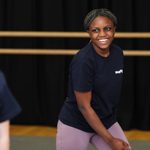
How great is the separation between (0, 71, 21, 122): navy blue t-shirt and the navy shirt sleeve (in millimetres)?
656

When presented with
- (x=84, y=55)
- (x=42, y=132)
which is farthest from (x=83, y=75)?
(x=42, y=132)

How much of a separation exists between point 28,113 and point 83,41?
1050 millimetres

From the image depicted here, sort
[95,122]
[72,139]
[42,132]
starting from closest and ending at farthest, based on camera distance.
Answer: [95,122]
[72,139]
[42,132]

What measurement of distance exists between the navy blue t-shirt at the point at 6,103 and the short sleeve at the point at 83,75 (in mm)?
656

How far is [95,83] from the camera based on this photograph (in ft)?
7.90

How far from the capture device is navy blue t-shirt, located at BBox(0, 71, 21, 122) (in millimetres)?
1699

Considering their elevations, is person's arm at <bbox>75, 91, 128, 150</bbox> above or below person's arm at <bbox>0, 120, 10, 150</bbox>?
below

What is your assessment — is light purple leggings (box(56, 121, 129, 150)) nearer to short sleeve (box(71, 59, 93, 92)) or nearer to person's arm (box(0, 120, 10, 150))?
short sleeve (box(71, 59, 93, 92))

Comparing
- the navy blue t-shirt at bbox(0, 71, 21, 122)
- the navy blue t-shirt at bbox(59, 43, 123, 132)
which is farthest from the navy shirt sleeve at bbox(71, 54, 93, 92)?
the navy blue t-shirt at bbox(0, 71, 21, 122)

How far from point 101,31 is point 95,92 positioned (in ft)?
1.08

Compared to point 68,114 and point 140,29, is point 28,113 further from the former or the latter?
point 68,114

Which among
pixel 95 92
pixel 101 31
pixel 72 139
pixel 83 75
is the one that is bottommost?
pixel 72 139

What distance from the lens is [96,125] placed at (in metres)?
2.36

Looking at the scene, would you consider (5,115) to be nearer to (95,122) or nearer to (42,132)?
(95,122)
